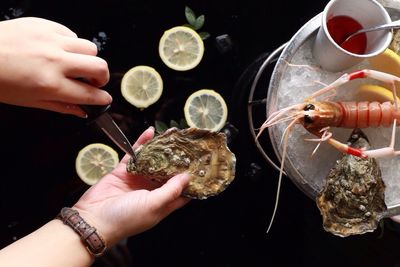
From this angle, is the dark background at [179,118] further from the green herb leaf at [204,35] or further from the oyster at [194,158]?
the oyster at [194,158]

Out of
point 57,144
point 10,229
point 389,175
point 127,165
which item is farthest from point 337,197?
point 10,229

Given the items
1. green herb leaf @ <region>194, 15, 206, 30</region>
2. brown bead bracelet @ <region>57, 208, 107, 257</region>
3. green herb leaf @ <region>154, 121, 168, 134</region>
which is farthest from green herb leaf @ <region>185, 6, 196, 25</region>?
brown bead bracelet @ <region>57, 208, 107, 257</region>

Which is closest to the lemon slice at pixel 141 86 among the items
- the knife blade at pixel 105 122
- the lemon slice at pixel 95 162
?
the lemon slice at pixel 95 162

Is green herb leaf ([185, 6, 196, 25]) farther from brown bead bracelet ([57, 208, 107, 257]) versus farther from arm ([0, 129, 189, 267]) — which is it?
brown bead bracelet ([57, 208, 107, 257])

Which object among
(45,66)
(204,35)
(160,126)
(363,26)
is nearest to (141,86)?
(160,126)

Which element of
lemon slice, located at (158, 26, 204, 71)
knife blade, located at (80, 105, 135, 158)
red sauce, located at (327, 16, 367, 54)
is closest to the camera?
knife blade, located at (80, 105, 135, 158)

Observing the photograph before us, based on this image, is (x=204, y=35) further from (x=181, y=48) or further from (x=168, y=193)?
(x=168, y=193)
